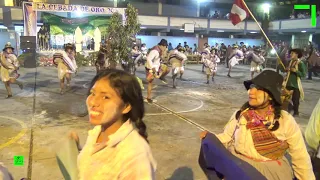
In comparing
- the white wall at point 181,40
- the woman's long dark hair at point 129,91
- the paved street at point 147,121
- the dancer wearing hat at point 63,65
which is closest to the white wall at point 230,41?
the white wall at point 181,40

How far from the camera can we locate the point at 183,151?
5004 mm

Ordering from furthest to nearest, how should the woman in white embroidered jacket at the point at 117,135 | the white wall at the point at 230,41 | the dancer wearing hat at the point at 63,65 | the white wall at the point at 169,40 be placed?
the white wall at the point at 230,41
the white wall at the point at 169,40
the dancer wearing hat at the point at 63,65
the woman in white embroidered jacket at the point at 117,135

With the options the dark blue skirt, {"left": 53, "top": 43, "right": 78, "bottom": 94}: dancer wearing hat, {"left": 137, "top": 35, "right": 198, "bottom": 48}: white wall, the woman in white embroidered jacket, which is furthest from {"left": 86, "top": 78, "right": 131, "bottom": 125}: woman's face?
{"left": 137, "top": 35, "right": 198, "bottom": 48}: white wall

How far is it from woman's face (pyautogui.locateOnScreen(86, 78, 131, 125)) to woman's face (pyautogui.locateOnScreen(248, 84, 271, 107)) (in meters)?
1.28

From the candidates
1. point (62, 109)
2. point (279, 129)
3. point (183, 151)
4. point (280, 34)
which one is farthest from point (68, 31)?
point (280, 34)

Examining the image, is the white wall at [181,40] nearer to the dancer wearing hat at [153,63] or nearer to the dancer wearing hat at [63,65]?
the dancer wearing hat at [63,65]

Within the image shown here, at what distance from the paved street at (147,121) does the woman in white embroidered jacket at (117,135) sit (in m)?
0.78

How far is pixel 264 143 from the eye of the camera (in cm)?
237

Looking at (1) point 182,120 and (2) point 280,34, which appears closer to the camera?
(1) point 182,120

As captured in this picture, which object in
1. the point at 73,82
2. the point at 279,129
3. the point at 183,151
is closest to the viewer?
the point at 279,129

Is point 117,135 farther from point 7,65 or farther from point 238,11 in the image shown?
point 7,65

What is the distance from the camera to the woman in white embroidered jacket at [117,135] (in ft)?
4.93

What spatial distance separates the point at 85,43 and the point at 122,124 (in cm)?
1810

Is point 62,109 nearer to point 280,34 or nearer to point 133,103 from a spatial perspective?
point 133,103
